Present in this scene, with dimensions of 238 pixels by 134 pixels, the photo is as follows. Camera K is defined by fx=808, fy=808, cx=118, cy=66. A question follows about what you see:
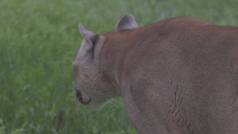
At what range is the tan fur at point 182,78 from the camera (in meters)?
6.43

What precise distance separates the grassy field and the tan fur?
1.49 m

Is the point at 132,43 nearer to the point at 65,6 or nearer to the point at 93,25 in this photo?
the point at 93,25

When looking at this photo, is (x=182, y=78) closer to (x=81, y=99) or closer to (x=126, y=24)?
(x=126, y=24)

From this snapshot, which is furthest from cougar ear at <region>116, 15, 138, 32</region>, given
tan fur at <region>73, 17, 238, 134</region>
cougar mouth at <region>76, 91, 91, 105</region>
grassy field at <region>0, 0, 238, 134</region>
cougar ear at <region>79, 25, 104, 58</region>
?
grassy field at <region>0, 0, 238, 134</region>

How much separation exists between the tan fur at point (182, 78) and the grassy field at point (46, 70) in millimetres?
1485

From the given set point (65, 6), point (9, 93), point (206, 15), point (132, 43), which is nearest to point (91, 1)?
point (65, 6)

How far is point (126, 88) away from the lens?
725 centimetres

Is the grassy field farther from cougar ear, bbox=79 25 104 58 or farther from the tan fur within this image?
the tan fur

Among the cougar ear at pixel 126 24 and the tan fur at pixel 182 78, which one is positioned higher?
the tan fur at pixel 182 78

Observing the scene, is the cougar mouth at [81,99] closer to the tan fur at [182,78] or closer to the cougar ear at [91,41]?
the cougar ear at [91,41]

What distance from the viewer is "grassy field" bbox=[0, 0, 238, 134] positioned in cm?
898

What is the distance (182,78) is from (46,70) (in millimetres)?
3794

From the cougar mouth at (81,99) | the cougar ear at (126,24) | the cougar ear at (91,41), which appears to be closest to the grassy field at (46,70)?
the cougar mouth at (81,99)

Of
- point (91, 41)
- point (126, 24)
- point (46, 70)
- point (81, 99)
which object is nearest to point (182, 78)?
point (91, 41)
